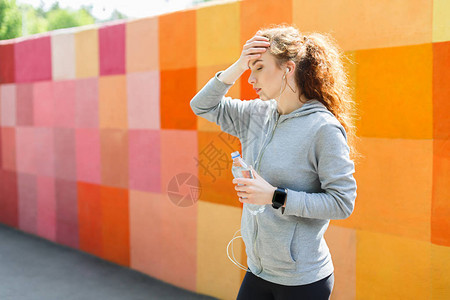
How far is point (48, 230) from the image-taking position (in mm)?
4660

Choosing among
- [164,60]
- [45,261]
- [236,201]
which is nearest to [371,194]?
Result: [236,201]

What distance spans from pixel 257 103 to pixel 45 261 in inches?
126

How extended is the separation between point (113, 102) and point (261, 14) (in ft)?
5.59

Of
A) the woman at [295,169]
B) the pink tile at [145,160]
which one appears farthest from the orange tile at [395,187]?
the pink tile at [145,160]

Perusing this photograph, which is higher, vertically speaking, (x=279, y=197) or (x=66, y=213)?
(x=279, y=197)

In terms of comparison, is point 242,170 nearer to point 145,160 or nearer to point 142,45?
point 145,160

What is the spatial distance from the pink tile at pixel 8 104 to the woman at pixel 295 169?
Answer: 4.21 meters

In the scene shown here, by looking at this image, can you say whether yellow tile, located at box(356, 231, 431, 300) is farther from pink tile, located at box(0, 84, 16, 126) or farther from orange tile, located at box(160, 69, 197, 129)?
pink tile, located at box(0, 84, 16, 126)

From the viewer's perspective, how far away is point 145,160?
3.64 metres

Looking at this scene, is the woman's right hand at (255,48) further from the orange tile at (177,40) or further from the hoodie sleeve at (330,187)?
the orange tile at (177,40)

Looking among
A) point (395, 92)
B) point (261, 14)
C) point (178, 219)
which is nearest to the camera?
point (395, 92)

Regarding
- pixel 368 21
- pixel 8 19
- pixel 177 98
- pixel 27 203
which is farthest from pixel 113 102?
pixel 8 19

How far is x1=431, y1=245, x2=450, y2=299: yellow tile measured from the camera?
2168 millimetres

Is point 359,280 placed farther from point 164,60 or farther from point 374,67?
point 164,60
